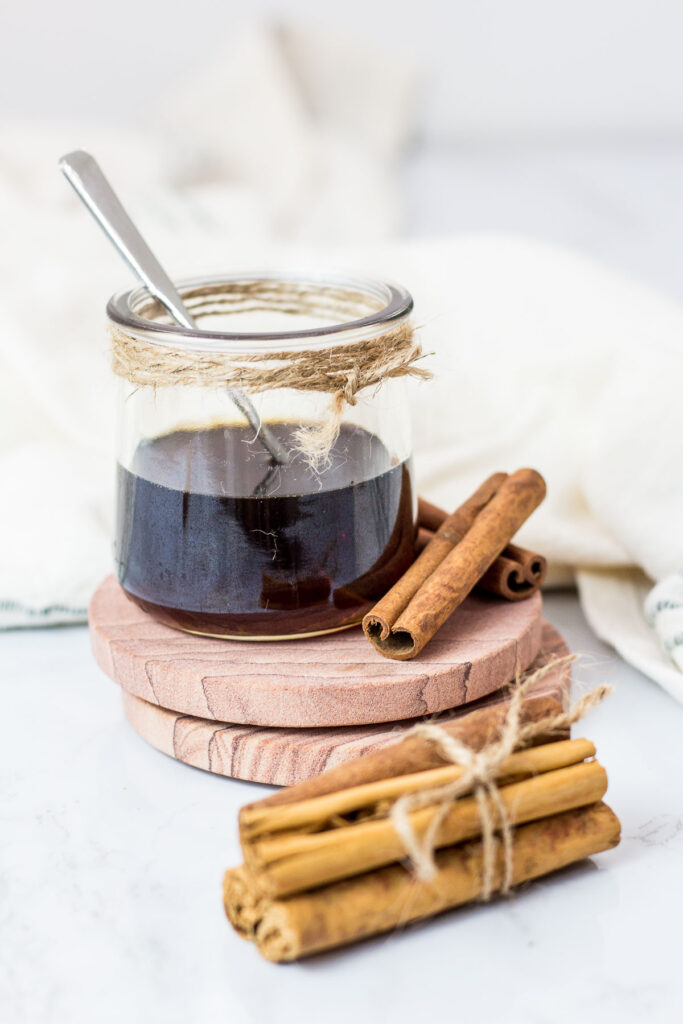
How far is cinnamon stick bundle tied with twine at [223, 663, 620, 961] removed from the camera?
0.48m

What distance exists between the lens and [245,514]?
0.64 meters

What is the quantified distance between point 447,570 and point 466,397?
0.40 meters

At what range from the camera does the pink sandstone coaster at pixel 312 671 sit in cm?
62

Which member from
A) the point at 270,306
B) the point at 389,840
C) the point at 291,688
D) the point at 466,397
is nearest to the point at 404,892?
the point at 389,840

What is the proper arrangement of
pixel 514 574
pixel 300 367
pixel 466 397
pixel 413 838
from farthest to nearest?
1. pixel 466 397
2. pixel 514 574
3. pixel 300 367
4. pixel 413 838

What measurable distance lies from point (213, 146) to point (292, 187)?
10.0 inches

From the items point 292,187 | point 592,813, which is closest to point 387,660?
point 592,813

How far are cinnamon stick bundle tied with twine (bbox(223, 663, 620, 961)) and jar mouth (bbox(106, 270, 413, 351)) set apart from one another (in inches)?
9.5

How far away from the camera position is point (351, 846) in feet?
1.58

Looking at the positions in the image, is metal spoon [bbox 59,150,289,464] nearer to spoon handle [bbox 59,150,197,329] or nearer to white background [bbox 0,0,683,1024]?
spoon handle [bbox 59,150,197,329]

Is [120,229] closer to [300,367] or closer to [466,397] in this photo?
[300,367]

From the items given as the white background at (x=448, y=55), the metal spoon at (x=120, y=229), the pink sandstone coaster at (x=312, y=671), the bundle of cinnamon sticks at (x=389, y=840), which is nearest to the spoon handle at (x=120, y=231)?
the metal spoon at (x=120, y=229)

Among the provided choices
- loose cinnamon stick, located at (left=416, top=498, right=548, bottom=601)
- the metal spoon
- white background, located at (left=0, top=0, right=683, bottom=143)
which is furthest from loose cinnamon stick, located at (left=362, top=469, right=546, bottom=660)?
white background, located at (left=0, top=0, right=683, bottom=143)

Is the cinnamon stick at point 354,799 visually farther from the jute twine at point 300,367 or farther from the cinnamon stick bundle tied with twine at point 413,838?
the jute twine at point 300,367
